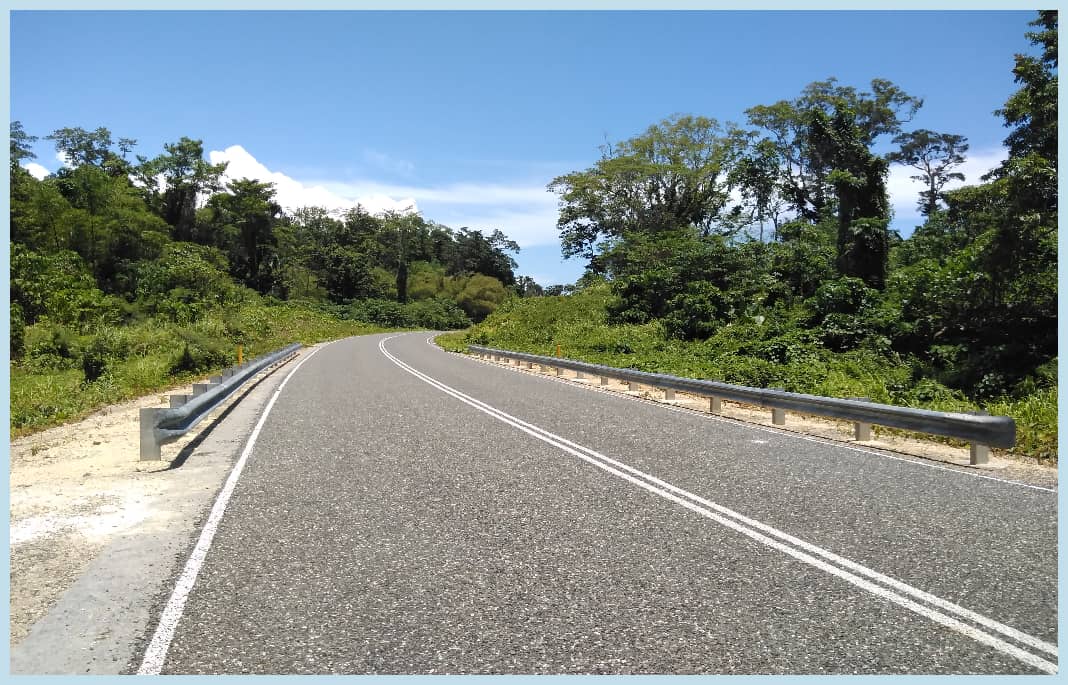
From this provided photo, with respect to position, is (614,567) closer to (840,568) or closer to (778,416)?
(840,568)

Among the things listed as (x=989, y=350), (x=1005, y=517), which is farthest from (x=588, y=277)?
(x=1005, y=517)

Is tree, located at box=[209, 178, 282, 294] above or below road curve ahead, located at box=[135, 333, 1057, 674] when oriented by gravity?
above

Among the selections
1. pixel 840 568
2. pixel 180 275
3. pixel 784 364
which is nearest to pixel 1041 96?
pixel 784 364

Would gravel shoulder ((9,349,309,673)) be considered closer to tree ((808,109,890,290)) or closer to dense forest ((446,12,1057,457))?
dense forest ((446,12,1057,457))

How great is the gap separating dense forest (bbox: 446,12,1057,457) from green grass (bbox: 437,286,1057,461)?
8 centimetres

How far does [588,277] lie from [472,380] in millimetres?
41537

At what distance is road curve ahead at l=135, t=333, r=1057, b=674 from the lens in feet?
12.2

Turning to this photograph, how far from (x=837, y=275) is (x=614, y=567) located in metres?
26.0

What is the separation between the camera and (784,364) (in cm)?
2219

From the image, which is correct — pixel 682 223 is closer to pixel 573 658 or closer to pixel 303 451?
pixel 303 451

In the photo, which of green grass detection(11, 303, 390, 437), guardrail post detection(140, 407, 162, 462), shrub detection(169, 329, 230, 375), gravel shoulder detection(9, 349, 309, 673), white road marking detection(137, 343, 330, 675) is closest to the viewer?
white road marking detection(137, 343, 330, 675)

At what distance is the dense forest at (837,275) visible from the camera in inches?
639

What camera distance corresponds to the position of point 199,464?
9.13m

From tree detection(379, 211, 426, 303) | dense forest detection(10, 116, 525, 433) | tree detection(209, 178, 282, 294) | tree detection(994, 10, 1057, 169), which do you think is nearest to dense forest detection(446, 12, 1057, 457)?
tree detection(994, 10, 1057, 169)
